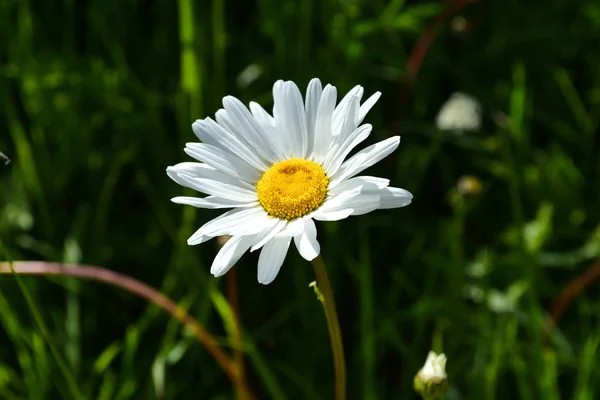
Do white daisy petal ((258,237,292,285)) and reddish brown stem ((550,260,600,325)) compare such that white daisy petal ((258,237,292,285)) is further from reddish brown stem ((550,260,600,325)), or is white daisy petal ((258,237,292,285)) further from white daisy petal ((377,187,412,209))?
reddish brown stem ((550,260,600,325))

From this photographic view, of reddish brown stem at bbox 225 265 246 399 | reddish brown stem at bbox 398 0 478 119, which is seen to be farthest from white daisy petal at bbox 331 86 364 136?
reddish brown stem at bbox 398 0 478 119

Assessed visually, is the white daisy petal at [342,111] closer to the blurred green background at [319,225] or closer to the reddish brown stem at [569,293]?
the blurred green background at [319,225]

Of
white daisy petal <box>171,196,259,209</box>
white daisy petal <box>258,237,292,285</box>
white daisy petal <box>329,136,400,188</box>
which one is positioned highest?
white daisy petal <box>329,136,400,188</box>

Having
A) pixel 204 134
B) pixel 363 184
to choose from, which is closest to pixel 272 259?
pixel 363 184

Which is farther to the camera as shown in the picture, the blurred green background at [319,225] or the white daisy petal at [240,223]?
the blurred green background at [319,225]

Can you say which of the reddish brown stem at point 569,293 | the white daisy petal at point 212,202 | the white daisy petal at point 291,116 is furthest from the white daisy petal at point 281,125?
the reddish brown stem at point 569,293

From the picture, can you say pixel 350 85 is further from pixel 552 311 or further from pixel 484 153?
pixel 552 311
